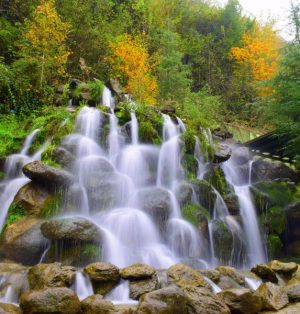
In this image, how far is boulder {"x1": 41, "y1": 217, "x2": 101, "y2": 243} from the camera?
7711 millimetres

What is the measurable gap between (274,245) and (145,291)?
6887 millimetres

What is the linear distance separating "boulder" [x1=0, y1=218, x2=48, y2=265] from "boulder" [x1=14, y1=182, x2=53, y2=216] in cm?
68

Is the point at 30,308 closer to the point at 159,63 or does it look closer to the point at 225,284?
the point at 225,284

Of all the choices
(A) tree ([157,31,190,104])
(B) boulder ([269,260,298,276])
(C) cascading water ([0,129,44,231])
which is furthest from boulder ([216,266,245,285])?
(A) tree ([157,31,190,104])

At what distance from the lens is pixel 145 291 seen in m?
6.29

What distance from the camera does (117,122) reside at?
1324cm

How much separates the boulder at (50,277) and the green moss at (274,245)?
737 centimetres

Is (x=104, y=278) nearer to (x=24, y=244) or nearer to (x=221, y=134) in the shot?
(x=24, y=244)

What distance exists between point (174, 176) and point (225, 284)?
499 cm

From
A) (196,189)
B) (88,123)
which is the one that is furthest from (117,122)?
(196,189)

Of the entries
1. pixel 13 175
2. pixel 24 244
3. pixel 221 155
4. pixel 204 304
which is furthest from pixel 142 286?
pixel 221 155

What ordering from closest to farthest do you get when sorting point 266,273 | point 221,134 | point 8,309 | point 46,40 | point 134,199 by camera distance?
point 8,309 → point 266,273 → point 134,199 → point 46,40 → point 221,134

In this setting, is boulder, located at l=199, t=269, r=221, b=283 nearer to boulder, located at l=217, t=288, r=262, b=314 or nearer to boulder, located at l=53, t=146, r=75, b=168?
boulder, located at l=217, t=288, r=262, b=314

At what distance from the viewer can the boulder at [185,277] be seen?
6703mm
